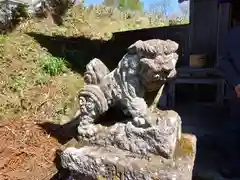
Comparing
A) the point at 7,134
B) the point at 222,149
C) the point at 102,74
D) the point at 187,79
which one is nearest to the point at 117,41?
the point at 187,79

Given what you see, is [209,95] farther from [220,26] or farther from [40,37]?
[40,37]

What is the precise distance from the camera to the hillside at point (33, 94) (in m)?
3.05

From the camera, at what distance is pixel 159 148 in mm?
1984

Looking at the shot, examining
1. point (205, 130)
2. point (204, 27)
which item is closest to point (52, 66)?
point (205, 130)

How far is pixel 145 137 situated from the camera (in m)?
2.03

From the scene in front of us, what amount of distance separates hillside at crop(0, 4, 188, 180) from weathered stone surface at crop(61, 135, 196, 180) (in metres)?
0.79

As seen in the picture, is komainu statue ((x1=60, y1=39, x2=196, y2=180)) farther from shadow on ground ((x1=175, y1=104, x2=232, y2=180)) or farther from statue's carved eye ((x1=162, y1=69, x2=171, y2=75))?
shadow on ground ((x1=175, y1=104, x2=232, y2=180))

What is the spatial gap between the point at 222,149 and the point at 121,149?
2.81 metres

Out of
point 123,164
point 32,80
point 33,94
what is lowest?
point 33,94

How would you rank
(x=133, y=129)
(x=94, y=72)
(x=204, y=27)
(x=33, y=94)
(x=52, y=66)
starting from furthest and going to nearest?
(x=204, y=27)
(x=52, y=66)
(x=33, y=94)
(x=94, y=72)
(x=133, y=129)

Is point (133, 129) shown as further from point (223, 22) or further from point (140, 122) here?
point (223, 22)

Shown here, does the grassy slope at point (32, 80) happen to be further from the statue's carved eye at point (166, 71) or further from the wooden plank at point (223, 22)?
the wooden plank at point (223, 22)

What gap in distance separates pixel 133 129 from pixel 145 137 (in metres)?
0.11

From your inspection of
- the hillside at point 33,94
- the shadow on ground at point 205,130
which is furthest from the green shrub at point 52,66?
the shadow on ground at point 205,130
